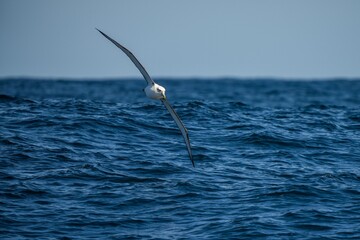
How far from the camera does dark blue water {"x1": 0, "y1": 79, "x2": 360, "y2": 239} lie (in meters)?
15.7

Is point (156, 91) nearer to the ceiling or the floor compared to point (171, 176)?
nearer to the ceiling

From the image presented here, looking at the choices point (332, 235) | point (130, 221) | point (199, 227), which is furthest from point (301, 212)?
point (130, 221)

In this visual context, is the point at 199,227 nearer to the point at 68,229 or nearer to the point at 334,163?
the point at 68,229

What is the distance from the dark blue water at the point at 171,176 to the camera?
15.7m

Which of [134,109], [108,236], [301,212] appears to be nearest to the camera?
[108,236]

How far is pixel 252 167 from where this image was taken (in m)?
20.0

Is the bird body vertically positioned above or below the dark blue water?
above

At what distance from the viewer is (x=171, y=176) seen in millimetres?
18891

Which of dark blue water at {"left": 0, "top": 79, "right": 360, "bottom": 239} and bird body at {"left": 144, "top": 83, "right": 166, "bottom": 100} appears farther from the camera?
bird body at {"left": 144, "top": 83, "right": 166, "bottom": 100}

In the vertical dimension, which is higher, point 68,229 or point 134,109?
point 134,109

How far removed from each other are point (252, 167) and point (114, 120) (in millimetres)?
7030

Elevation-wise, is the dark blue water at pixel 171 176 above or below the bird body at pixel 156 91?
below

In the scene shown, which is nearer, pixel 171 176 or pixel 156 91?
pixel 156 91

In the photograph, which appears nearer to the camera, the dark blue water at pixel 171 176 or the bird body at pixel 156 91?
the dark blue water at pixel 171 176
